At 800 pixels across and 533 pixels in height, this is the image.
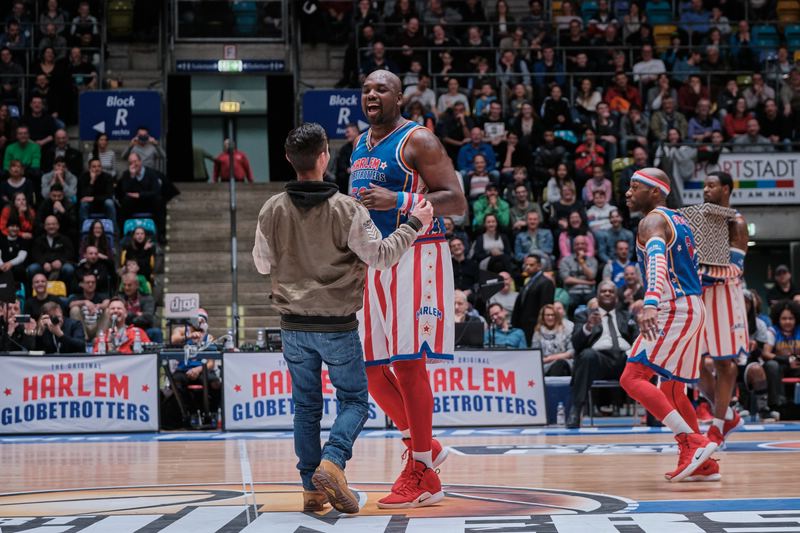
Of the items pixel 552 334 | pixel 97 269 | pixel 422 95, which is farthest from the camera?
pixel 422 95

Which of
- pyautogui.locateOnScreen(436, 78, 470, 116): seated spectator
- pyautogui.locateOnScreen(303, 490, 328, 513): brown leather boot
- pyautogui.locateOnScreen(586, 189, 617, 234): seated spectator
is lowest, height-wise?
pyautogui.locateOnScreen(303, 490, 328, 513): brown leather boot

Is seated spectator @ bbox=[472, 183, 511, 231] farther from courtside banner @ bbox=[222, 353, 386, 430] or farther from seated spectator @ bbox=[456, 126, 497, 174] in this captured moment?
courtside banner @ bbox=[222, 353, 386, 430]

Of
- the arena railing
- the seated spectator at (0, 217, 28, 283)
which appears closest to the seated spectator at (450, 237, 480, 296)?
the seated spectator at (0, 217, 28, 283)

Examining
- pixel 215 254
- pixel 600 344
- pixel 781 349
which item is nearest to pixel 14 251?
pixel 215 254

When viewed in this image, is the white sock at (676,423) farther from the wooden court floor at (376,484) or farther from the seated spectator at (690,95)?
the seated spectator at (690,95)

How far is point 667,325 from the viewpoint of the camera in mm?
7617

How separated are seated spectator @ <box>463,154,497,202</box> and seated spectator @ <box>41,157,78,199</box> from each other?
5984 millimetres

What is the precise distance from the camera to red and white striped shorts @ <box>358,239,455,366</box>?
619cm

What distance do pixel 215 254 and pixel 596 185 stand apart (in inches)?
245

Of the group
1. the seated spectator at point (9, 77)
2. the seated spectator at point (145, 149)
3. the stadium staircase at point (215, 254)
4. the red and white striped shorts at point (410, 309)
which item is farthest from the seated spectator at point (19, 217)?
the red and white striped shorts at point (410, 309)

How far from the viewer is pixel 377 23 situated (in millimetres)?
21547

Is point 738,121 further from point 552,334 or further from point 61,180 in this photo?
point 61,180

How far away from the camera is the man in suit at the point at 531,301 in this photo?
14.9 metres

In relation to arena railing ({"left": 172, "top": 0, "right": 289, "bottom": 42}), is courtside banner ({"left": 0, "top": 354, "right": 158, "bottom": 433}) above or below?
below
